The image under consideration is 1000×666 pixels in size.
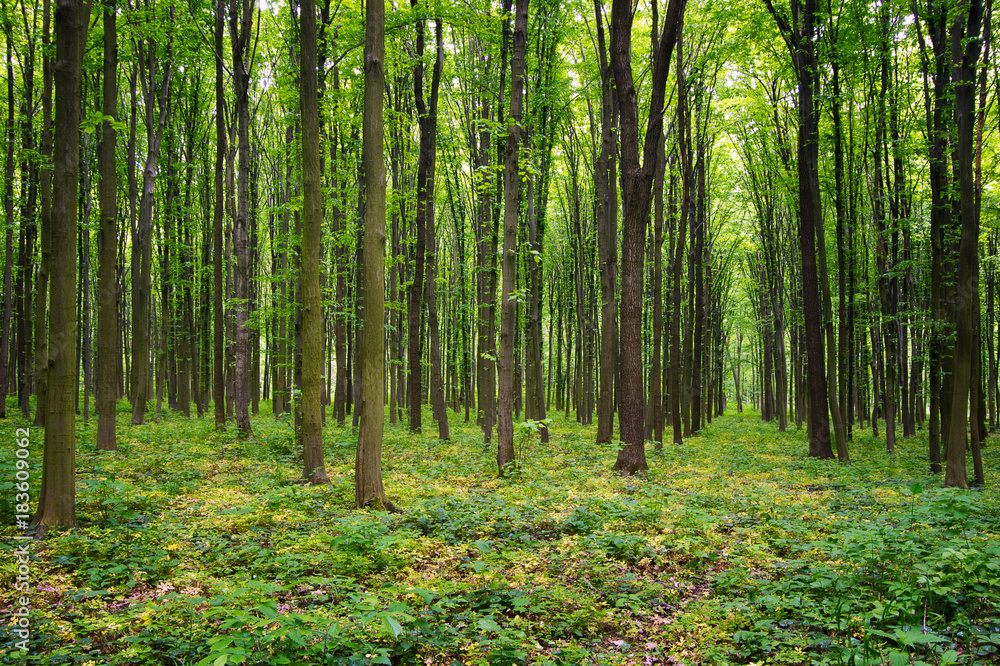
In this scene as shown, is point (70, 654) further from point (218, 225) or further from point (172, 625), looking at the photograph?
point (218, 225)

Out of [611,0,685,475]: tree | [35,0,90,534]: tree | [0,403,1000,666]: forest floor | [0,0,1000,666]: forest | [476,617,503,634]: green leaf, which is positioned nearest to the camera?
[0,403,1000,666]: forest floor

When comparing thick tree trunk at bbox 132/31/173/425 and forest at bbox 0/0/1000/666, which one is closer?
forest at bbox 0/0/1000/666

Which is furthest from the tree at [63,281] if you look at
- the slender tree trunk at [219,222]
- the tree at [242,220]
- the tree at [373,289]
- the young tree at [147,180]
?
the young tree at [147,180]

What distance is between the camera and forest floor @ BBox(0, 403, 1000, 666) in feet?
11.3

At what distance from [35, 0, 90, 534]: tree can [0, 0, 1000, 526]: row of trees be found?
0.02 m

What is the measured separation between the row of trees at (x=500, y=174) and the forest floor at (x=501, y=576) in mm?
1309

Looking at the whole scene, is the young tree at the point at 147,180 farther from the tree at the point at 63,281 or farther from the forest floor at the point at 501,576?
the tree at the point at 63,281

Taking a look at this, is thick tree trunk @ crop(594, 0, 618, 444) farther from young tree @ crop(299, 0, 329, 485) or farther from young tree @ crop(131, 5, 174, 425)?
young tree @ crop(131, 5, 174, 425)

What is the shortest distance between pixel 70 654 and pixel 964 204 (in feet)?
38.8

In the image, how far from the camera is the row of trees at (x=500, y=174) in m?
8.03

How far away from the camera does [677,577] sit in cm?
508

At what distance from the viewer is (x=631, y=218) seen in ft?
35.4

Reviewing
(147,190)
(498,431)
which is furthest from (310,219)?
(147,190)

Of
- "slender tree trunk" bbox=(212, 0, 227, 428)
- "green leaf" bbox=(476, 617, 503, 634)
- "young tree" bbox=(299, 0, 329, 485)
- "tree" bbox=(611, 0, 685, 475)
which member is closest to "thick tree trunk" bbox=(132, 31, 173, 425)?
A: "slender tree trunk" bbox=(212, 0, 227, 428)
